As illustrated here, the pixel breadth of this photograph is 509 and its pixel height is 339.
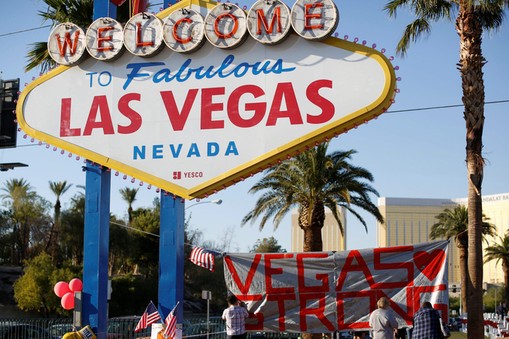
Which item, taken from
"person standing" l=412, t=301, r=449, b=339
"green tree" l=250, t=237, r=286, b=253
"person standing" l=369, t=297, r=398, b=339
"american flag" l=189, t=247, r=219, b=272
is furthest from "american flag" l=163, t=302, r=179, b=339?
"green tree" l=250, t=237, r=286, b=253

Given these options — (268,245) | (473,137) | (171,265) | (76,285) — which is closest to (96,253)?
(171,265)

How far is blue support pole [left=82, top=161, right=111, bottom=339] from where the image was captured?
48.6 feet

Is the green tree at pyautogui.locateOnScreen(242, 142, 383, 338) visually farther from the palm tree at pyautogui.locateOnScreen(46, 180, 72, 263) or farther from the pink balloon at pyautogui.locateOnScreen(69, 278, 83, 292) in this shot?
the palm tree at pyautogui.locateOnScreen(46, 180, 72, 263)

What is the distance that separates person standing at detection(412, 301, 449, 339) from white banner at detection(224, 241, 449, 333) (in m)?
1.51

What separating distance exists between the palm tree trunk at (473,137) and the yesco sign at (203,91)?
23.5 ft

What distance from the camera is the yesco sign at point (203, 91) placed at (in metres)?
13.8

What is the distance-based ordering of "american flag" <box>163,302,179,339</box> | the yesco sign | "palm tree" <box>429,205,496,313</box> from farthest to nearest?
1. "palm tree" <box>429,205,496,313</box>
2. "american flag" <box>163,302,179,339</box>
3. the yesco sign

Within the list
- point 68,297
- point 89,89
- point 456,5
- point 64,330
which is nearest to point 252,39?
point 89,89

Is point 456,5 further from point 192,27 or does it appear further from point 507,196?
point 507,196

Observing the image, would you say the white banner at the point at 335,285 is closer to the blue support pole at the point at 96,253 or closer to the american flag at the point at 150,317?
the american flag at the point at 150,317

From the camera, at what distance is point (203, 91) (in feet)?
47.9

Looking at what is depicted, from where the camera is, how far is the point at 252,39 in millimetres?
14406

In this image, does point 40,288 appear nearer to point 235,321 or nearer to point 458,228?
point 458,228

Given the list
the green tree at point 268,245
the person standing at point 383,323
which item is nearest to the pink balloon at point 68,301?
the person standing at point 383,323
